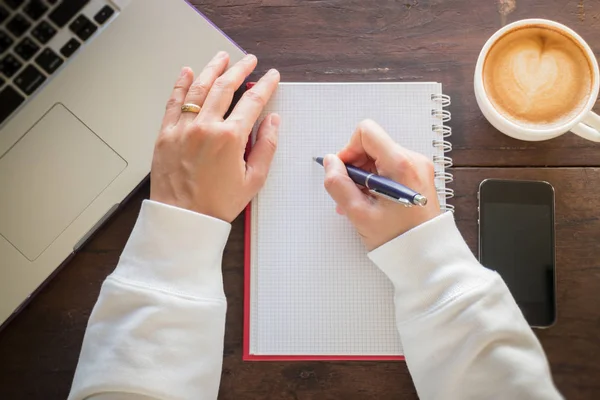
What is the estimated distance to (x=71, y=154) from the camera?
0.67m

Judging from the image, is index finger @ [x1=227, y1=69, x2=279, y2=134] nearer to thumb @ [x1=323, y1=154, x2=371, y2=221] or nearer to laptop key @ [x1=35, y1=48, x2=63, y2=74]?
thumb @ [x1=323, y1=154, x2=371, y2=221]

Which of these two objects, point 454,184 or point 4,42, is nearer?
point 4,42

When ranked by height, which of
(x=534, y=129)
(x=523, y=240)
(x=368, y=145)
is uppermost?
(x=368, y=145)

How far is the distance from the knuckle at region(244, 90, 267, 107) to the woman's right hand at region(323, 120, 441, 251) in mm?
116

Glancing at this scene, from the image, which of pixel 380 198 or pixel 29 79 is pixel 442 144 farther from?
pixel 29 79

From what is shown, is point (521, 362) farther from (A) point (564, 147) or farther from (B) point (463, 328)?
(A) point (564, 147)

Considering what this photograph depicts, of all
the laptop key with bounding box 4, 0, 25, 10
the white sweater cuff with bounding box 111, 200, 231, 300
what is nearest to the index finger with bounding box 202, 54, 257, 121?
the white sweater cuff with bounding box 111, 200, 231, 300

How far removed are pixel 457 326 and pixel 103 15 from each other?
559 mm

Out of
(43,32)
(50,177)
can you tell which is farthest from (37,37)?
(50,177)

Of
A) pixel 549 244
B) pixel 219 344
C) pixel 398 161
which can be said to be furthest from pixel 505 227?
pixel 219 344

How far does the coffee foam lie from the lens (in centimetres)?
66

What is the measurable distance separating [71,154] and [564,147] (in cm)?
66

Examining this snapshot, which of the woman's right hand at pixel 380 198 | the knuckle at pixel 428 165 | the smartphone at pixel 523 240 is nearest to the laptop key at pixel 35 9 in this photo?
the woman's right hand at pixel 380 198

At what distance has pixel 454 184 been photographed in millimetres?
716
